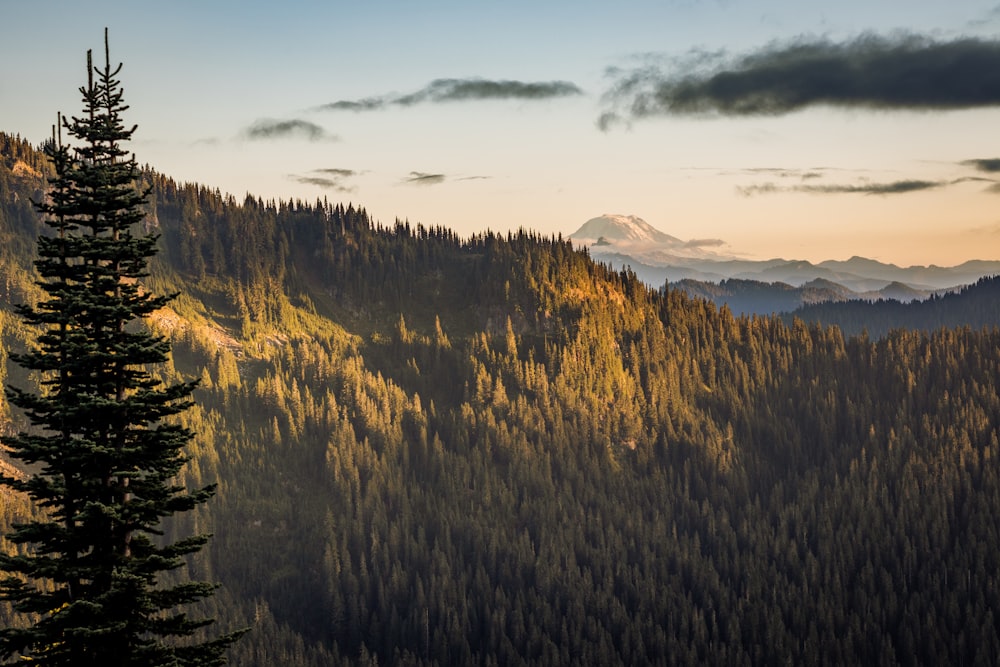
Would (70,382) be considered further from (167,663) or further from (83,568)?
(167,663)

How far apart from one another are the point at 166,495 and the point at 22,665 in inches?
332

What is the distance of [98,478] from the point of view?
141 feet

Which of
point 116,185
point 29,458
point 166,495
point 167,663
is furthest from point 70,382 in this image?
point 167,663

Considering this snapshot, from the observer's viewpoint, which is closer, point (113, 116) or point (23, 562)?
point (23, 562)

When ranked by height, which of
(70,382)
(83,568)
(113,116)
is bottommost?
(83,568)

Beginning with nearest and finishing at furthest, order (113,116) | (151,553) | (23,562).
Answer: (23,562) → (151,553) → (113,116)

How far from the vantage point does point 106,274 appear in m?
44.4

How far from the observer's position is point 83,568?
4184cm

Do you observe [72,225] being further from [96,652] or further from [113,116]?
[96,652]

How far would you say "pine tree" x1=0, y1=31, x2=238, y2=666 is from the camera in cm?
4159

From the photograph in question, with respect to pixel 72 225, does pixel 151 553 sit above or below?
below

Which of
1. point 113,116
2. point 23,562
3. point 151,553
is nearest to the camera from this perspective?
point 23,562

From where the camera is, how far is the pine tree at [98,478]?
41.6 metres

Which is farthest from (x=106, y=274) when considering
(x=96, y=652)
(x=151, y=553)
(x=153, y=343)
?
(x=96, y=652)
